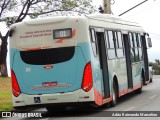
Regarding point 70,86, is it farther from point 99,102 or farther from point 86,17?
point 86,17

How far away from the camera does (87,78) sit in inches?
651

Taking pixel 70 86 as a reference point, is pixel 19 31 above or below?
above

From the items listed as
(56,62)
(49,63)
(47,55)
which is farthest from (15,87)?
(56,62)

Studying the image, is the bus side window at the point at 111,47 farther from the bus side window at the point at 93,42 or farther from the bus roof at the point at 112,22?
the bus side window at the point at 93,42

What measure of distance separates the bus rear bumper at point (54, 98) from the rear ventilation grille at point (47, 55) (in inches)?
41.5

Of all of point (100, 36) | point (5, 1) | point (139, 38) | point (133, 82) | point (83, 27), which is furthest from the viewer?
point (5, 1)

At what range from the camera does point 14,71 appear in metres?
17.2

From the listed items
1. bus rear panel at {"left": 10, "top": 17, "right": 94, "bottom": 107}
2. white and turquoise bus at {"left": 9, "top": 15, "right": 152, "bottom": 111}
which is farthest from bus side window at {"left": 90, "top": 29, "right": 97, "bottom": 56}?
bus rear panel at {"left": 10, "top": 17, "right": 94, "bottom": 107}

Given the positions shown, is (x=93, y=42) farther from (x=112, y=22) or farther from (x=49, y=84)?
(x=112, y=22)

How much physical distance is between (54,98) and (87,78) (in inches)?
47.0

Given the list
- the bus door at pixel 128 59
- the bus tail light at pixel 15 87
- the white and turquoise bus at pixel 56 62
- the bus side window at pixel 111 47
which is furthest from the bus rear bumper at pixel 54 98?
the bus door at pixel 128 59

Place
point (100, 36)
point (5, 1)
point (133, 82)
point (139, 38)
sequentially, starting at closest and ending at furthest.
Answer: point (100, 36)
point (133, 82)
point (139, 38)
point (5, 1)

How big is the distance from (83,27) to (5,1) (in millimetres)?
32712


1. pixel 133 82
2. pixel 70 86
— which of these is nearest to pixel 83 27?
pixel 70 86
